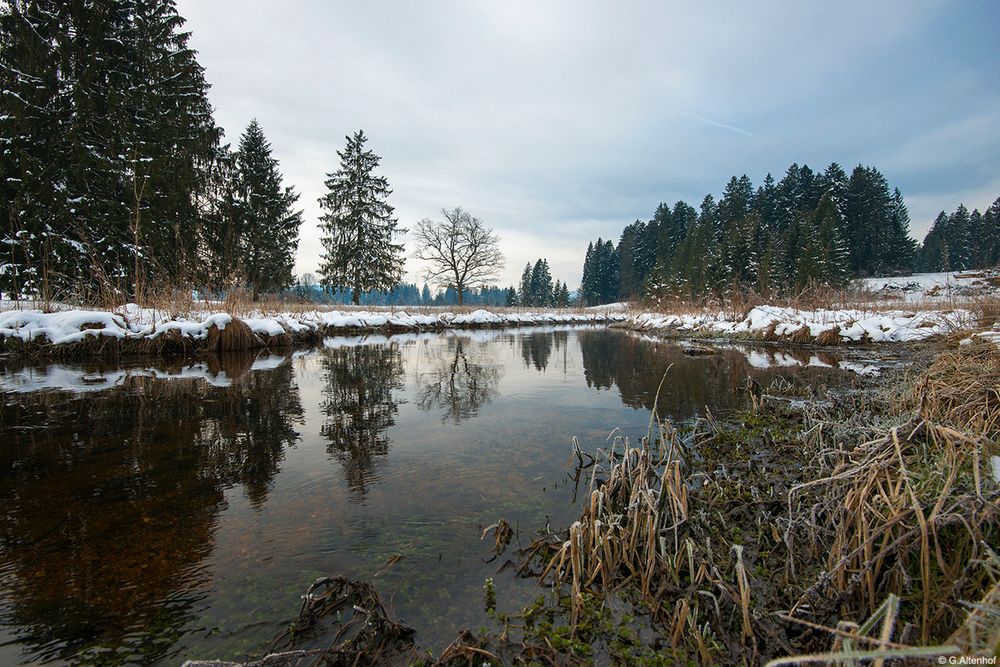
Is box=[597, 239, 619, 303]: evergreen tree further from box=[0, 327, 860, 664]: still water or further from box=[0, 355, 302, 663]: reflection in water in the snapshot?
box=[0, 355, 302, 663]: reflection in water

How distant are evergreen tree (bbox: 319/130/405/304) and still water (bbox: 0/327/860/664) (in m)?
25.2

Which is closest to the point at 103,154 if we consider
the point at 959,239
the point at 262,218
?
the point at 262,218

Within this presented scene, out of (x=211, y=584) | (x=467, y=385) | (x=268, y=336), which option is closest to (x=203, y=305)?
(x=268, y=336)

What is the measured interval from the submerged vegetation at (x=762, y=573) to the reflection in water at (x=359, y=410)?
5.15 feet

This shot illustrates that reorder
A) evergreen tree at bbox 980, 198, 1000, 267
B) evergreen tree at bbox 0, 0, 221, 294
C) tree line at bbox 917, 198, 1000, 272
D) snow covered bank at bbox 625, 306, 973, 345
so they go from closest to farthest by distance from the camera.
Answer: snow covered bank at bbox 625, 306, 973, 345 → evergreen tree at bbox 0, 0, 221, 294 → evergreen tree at bbox 980, 198, 1000, 267 → tree line at bbox 917, 198, 1000, 272

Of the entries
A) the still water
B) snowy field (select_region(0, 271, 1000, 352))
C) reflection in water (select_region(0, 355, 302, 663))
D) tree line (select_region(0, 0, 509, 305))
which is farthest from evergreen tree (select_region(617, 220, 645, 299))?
reflection in water (select_region(0, 355, 302, 663))

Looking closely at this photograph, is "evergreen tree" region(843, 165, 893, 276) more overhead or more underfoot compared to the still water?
more overhead

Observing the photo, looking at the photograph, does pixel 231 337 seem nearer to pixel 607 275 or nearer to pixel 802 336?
pixel 802 336

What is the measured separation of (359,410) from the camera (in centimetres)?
530

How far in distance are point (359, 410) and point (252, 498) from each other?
250 cm

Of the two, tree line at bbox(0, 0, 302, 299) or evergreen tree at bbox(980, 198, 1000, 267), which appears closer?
tree line at bbox(0, 0, 302, 299)

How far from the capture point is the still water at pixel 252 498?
169 centimetres

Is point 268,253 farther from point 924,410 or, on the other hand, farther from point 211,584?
point 924,410

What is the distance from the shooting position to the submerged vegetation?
138cm
